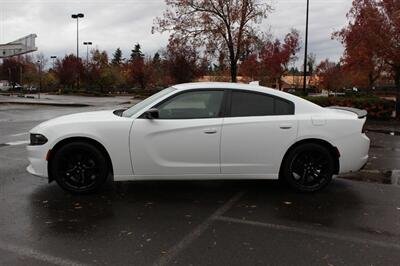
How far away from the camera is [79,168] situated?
19.4 ft

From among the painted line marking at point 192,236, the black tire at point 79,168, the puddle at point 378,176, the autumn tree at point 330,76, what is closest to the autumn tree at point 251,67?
the autumn tree at point 330,76

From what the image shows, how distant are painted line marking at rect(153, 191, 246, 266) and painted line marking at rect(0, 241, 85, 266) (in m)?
0.74

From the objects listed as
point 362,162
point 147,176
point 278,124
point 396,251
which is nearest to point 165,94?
point 147,176

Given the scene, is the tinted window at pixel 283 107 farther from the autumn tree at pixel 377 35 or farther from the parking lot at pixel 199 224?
the autumn tree at pixel 377 35

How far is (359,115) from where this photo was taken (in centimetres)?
630

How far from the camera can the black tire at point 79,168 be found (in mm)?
5816

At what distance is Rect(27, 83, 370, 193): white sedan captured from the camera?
5.80 metres

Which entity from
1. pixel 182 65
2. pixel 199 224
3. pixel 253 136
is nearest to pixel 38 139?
pixel 199 224

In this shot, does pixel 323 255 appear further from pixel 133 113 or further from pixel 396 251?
pixel 133 113

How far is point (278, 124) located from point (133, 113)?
6.46ft

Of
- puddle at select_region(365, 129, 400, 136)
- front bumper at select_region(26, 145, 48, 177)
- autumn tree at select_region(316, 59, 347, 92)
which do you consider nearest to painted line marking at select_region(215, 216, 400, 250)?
front bumper at select_region(26, 145, 48, 177)

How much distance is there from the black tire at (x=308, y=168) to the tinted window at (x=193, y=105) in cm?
121

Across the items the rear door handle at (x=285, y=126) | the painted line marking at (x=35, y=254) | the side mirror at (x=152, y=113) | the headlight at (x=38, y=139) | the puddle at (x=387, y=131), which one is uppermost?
the side mirror at (x=152, y=113)

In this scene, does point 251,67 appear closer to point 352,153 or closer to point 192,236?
point 352,153
